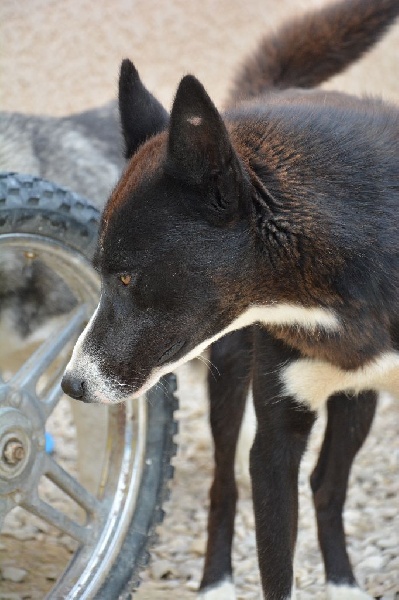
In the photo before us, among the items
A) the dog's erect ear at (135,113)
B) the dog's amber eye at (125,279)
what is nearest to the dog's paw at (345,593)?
the dog's amber eye at (125,279)

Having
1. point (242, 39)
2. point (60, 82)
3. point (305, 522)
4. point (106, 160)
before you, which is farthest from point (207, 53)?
point (305, 522)

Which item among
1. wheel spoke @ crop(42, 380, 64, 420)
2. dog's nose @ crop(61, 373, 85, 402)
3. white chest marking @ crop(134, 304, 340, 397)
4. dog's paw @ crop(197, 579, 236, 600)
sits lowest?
dog's paw @ crop(197, 579, 236, 600)

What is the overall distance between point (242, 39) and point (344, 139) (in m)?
4.33

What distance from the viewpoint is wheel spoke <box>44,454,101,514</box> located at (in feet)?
9.61

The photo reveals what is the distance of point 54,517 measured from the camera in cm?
293

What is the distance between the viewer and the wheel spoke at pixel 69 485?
2928mm

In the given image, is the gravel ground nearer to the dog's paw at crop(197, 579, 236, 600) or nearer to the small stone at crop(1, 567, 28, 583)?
the small stone at crop(1, 567, 28, 583)

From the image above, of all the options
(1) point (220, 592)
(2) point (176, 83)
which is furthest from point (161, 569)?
(2) point (176, 83)

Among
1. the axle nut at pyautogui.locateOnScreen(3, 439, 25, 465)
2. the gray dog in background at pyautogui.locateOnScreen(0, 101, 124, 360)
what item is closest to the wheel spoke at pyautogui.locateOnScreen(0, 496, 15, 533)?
the axle nut at pyautogui.locateOnScreen(3, 439, 25, 465)

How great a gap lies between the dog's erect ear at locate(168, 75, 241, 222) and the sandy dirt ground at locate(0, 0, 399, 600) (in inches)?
Result: 66.1

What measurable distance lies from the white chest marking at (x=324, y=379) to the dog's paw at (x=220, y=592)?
829mm

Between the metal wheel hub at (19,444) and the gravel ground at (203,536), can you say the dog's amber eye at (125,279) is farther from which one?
the gravel ground at (203,536)

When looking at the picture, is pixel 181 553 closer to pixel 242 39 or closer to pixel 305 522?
pixel 305 522

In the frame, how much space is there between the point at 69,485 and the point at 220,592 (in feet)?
2.15
